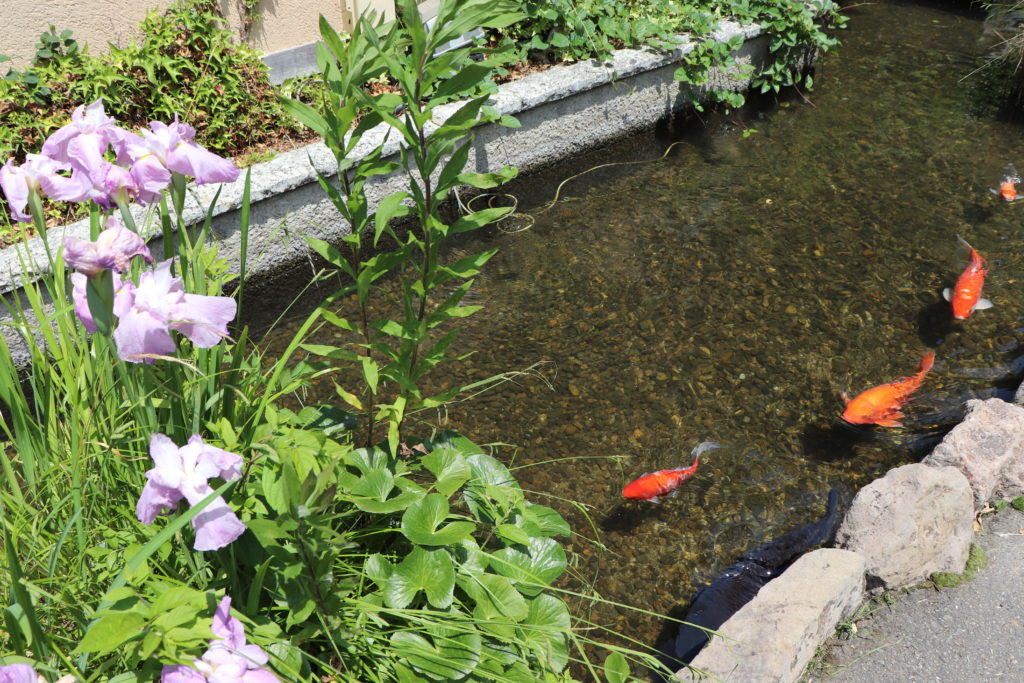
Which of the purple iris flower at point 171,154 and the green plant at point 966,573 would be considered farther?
the green plant at point 966,573

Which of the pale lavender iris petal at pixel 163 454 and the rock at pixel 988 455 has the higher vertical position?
the pale lavender iris petal at pixel 163 454

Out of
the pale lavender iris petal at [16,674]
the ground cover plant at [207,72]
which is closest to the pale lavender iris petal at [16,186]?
the pale lavender iris petal at [16,674]

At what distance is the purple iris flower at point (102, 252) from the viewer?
3.75 feet

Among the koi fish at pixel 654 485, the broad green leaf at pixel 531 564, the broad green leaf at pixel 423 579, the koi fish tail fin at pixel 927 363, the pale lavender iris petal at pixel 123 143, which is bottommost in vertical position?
the koi fish tail fin at pixel 927 363

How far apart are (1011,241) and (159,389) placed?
448 cm

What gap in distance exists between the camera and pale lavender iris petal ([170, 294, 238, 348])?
3.96 ft

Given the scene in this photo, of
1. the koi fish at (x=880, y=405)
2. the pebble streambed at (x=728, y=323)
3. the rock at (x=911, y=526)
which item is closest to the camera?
the rock at (x=911, y=526)

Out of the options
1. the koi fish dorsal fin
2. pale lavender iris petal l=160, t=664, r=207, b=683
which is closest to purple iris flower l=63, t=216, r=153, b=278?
pale lavender iris petal l=160, t=664, r=207, b=683

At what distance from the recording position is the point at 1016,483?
2707 mm

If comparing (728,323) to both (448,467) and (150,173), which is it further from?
(150,173)

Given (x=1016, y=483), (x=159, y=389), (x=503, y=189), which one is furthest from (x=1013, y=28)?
(x=159, y=389)

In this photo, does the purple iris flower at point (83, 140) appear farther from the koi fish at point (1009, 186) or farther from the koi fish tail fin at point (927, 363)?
the koi fish at point (1009, 186)

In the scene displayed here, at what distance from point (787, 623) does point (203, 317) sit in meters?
1.66

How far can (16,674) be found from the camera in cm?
114
